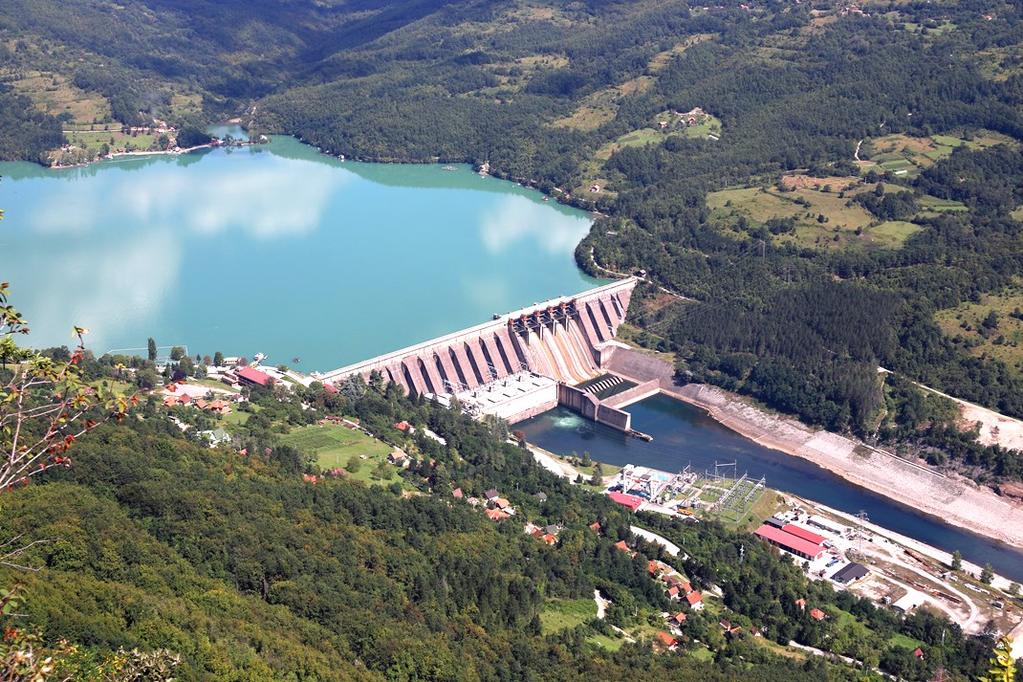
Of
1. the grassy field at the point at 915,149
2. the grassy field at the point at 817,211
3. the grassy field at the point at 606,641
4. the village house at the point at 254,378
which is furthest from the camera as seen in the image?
the grassy field at the point at 915,149

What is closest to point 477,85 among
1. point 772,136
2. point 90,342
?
point 772,136

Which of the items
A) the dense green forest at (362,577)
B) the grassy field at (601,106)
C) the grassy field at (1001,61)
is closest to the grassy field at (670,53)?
the grassy field at (601,106)

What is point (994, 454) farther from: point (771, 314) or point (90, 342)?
point (90, 342)

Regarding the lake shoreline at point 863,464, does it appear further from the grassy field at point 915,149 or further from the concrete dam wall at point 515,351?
the grassy field at point 915,149

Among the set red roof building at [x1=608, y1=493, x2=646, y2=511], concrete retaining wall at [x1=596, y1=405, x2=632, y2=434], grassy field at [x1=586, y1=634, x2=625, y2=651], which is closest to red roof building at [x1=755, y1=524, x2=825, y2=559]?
red roof building at [x1=608, y1=493, x2=646, y2=511]

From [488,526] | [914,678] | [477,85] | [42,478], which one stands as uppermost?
[477,85]

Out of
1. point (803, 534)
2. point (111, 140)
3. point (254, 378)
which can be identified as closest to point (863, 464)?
point (803, 534)
